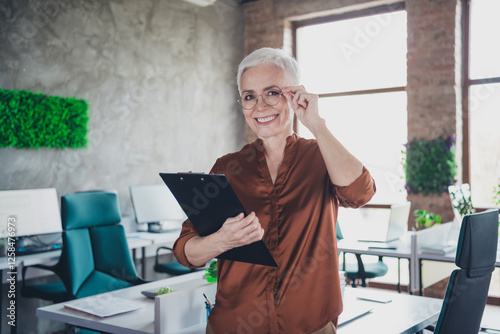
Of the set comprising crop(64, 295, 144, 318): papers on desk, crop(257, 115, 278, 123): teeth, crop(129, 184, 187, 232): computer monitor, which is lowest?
crop(64, 295, 144, 318): papers on desk

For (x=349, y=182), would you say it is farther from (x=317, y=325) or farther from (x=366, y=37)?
(x=366, y=37)

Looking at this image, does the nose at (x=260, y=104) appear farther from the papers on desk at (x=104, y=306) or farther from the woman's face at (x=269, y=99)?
the papers on desk at (x=104, y=306)

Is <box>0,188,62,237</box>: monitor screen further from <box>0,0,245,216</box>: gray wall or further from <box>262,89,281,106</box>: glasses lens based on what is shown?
<box>262,89,281,106</box>: glasses lens

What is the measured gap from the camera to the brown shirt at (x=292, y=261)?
1.39 metres

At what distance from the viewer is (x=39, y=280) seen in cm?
464

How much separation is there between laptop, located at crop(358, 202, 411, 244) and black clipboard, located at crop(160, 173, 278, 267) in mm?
2978

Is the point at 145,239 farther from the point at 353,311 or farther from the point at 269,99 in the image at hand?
the point at 269,99

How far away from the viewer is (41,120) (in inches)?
184

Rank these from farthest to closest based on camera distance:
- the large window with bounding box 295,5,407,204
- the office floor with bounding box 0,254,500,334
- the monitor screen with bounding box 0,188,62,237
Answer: the large window with bounding box 295,5,407,204 < the office floor with bounding box 0,254,500,334 < the monitor screen with bounding box 0,188,62,237

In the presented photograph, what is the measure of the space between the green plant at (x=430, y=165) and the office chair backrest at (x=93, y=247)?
3385 millimetres

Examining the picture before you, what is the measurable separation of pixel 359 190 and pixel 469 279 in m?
0.71

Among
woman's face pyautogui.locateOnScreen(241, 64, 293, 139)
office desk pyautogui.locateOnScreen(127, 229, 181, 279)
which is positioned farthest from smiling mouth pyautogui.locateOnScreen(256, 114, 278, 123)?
office desk pyautogui.locateOnScreen(127, 229, 181, 279)

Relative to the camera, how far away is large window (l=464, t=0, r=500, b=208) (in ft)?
18.1

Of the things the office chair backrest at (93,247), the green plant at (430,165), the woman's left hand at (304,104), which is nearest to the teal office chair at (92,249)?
the office chair backrest at (93,247)
